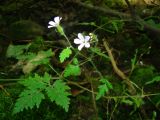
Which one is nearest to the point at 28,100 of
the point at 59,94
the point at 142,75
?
the point at 59,94

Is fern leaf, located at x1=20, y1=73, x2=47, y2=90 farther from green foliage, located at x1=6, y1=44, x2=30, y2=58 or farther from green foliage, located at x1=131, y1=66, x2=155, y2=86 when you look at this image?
green foliage, located at x1=131, y1=66, x2=155, y2=86

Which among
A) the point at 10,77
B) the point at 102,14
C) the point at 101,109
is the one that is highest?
the point at 102,14

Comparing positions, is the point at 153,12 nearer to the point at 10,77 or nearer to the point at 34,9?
the point at 34,9

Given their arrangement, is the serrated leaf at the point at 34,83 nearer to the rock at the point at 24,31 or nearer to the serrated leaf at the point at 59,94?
the serrated leaf at the point at 59,94

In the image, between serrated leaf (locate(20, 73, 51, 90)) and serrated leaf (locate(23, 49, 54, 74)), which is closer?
serrated leaf (locate(20, 73, 51, 90))

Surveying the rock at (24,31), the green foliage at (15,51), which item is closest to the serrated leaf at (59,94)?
the green foliage at (15,51)

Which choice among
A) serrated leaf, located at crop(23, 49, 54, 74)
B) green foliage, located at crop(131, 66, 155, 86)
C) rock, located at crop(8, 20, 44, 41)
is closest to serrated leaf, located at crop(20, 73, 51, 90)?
serrated leaf, located at crop(23, 49, 54, 74)

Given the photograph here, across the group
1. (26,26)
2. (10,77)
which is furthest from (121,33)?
(10,77)
